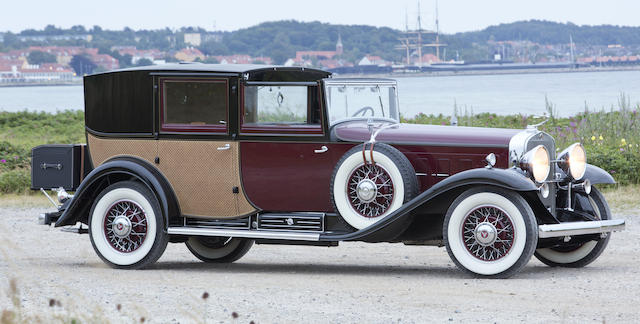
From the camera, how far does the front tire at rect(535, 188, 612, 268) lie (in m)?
8.33

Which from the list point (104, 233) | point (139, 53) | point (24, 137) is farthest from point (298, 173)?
point (139, 53)

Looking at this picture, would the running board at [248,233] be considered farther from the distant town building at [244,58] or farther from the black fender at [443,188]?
the distant town building at [244,58]

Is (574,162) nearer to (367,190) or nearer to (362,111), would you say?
(367,190)

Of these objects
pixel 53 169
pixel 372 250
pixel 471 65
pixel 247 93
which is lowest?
pixel 372 250

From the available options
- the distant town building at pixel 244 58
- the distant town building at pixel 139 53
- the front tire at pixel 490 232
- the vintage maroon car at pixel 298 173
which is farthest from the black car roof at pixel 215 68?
the distant town building at pixel 139 53

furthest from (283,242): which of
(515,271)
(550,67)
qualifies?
(550,67)

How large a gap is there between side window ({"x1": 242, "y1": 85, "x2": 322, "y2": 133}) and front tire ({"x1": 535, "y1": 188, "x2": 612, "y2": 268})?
240cm

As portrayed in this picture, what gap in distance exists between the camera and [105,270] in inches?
341

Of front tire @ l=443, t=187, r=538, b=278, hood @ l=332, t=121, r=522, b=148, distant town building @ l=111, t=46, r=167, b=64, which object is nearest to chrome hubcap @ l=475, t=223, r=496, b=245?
front tire @ l=443, t=187, r=538, b=278

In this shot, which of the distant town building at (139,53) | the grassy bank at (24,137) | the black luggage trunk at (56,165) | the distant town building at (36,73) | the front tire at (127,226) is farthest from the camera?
the distant town building at (36,73)

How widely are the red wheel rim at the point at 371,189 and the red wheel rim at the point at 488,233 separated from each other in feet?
2.37

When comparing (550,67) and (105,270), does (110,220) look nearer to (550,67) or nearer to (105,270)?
(105,270)

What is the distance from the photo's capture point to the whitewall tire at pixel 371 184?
7949mm

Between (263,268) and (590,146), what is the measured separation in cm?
826
